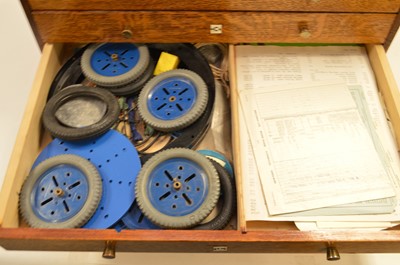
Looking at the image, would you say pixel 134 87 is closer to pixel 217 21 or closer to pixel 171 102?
pixel 171 102

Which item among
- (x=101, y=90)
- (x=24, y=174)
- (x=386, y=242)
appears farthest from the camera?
(x=101, y=90)

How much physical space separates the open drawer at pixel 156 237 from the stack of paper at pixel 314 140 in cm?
5

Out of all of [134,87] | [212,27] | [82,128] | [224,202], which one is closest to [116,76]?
[134,87]

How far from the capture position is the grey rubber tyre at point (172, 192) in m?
0.72

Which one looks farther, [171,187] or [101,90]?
[101,90]

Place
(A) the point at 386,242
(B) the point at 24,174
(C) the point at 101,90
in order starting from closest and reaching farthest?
1. (A) the point at 386,242
2. (B) the point at 24,174
3. (C) the point at 101,90

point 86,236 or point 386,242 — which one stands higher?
point 86,236

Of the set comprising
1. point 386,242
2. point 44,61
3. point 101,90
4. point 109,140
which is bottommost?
point 386,242

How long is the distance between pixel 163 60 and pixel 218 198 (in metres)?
0.39

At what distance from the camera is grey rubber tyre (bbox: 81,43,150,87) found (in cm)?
91

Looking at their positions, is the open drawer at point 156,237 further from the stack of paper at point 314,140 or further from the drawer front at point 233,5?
the drawer front at point 233,5

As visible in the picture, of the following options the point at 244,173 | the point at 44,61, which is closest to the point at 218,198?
the point at 244,173

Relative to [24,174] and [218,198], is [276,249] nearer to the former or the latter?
[218,198]

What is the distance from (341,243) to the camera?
692 millimetres
